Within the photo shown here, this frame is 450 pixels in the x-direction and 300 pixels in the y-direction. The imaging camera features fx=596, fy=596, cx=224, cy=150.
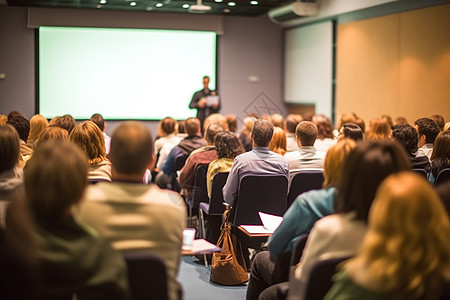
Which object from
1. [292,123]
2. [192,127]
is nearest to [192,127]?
[192,127]

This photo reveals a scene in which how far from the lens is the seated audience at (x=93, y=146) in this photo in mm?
4177

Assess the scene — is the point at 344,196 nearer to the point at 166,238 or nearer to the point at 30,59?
the point at 166,238

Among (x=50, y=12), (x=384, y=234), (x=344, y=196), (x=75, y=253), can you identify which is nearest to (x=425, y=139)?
(x=344, y=196)

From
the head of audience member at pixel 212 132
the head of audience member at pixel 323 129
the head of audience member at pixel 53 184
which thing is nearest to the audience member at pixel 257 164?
the head of audience member at pixel 212 132

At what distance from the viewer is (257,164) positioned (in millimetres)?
4746

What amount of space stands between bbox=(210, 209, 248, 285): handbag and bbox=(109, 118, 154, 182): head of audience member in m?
2.62

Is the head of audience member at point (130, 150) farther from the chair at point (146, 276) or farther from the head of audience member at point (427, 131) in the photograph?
the head of audience member at point (427, 131)

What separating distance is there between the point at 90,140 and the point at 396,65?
6995mm

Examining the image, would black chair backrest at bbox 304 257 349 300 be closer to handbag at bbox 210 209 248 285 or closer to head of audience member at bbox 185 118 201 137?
handbag at bbox 210 209 248 285

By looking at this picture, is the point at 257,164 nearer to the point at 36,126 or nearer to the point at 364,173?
the point at 36,126

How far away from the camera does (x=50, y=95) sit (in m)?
12.4

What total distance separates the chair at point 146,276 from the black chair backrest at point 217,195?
9.53 feet

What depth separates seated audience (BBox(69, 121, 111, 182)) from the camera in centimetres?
418

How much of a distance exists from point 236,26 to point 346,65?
3247mm
